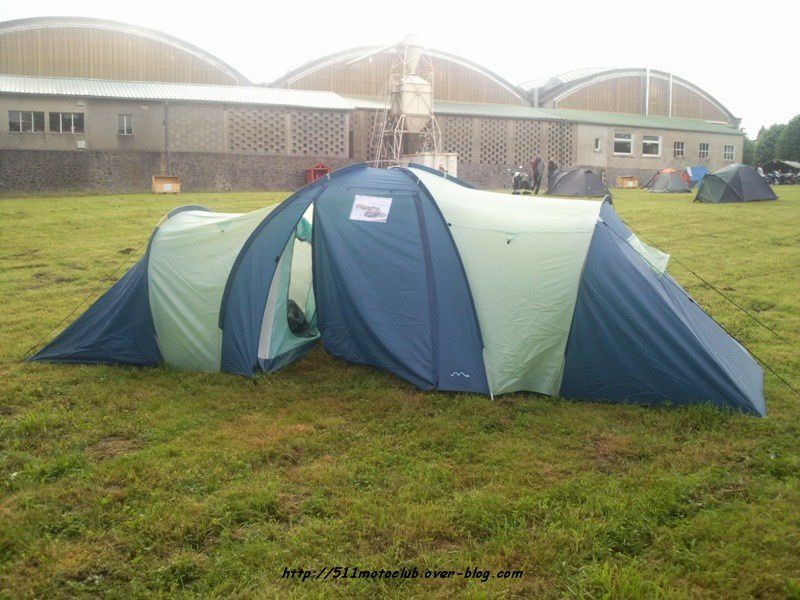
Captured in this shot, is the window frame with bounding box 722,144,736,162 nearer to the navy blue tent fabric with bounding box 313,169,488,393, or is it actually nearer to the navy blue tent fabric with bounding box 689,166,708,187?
the navy blue tent fabric with bounding box 689,166,708,187

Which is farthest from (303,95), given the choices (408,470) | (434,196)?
(408,470)

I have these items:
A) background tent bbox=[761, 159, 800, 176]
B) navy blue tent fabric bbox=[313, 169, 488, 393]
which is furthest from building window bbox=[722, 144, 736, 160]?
navy blue tent fabric bbox=[313, 169, 488, 393]

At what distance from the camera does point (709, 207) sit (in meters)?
18.4

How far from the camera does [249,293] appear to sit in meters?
6.56

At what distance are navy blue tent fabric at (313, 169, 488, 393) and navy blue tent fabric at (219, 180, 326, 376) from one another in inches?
20.5

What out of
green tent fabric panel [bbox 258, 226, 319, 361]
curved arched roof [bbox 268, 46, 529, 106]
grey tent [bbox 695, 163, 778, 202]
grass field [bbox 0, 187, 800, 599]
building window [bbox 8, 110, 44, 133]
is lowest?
grass field [bbox 0, 187, 800, 599]

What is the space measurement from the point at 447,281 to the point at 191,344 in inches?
95.2

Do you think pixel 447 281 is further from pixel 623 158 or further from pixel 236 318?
pixel 623 158

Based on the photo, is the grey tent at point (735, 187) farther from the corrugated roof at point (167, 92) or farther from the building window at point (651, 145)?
the building window at point (651, 145)

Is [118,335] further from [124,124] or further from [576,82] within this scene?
[576,82]

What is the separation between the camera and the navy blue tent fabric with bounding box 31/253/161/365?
269 inches

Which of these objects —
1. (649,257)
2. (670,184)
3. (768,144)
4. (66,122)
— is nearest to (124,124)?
(66,122)

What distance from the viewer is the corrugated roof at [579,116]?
3016 centimetres

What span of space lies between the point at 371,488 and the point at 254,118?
73.7ft
